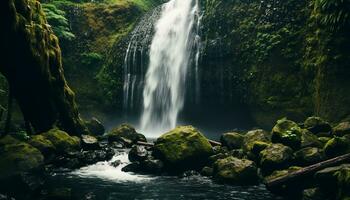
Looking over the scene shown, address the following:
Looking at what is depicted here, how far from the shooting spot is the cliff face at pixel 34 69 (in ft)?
37.6

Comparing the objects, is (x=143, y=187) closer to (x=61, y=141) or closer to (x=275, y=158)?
(x=275, y=158)

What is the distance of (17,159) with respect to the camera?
1127cm

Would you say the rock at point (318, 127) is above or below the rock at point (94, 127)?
above

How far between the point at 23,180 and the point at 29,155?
5.10ft

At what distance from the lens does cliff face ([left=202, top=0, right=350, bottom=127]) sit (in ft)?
55.5

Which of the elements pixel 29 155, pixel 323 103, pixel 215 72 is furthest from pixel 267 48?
pixel 29 155

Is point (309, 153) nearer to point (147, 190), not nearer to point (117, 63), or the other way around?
point (147, 190)

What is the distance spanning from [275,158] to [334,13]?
8.42 m

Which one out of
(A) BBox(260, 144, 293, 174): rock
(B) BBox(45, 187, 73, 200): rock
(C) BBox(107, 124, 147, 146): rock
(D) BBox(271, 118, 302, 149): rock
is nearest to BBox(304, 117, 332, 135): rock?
(D) BBox(271, 118, 302, 149): rock

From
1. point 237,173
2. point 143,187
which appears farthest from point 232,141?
point 143,187

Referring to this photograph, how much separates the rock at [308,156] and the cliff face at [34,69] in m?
9.05

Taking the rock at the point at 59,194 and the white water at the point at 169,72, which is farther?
the white water at the point at 169,72

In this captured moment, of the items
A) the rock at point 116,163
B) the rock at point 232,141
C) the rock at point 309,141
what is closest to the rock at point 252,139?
the rock at point 232,141

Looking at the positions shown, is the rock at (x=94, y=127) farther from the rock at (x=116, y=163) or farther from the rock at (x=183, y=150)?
the rock at (x=183, y=150)
